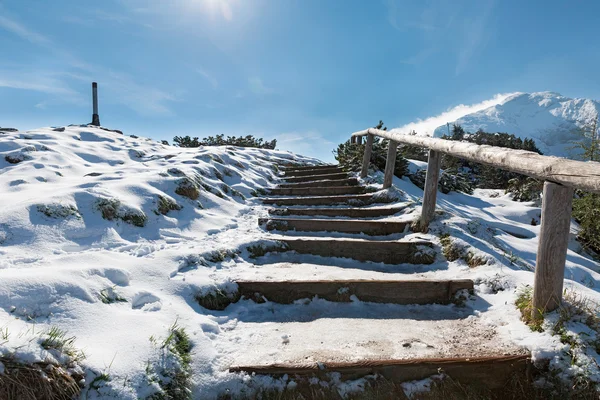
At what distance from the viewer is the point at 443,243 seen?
3660mm

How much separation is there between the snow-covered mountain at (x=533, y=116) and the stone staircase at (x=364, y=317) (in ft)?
450

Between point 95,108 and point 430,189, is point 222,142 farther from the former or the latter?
point 430,189

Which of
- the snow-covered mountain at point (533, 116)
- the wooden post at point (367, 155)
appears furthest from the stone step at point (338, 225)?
the snow-covered mountain at point (533, 116)

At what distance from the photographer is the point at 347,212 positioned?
527 cm

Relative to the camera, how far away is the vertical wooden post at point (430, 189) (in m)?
4.04

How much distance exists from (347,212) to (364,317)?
2.80 meters

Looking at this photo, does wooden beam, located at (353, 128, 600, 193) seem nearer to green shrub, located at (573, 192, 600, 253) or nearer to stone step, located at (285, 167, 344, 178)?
green shrub, located at (573, 192, 600, 253)

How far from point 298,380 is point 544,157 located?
7.63 feet

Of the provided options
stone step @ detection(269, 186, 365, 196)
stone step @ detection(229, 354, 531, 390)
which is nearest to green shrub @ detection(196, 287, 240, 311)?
stone step @ detection(229, 354, 531, 390)

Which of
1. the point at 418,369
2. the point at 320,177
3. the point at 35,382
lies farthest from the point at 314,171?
the point at 35,382

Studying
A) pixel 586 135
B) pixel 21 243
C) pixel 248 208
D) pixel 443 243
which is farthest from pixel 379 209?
pixel 586 135

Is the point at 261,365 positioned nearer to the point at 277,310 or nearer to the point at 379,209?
the point at 277,310

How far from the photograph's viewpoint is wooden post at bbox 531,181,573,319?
2.00 metres

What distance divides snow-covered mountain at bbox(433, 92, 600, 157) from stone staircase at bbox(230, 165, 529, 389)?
137m
